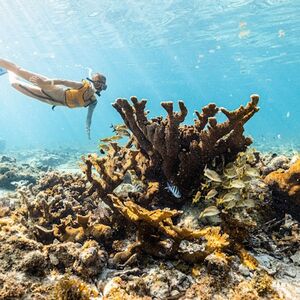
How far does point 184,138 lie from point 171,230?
157cm

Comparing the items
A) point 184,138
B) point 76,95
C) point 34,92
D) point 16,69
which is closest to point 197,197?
point 184,138

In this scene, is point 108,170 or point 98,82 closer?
point 108,170

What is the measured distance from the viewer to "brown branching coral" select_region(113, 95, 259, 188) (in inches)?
160

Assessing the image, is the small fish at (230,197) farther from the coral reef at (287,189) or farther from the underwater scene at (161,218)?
Answer: the coral reef at (287,189)

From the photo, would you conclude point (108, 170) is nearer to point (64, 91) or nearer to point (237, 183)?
point (64, 91)

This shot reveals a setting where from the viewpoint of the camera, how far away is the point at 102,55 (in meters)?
45.0

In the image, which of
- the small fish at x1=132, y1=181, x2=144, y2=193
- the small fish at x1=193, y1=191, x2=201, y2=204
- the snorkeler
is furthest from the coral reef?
the snorkeler

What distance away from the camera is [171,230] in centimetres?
338

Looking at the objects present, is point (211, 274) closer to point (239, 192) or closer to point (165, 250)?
point (165, 250)

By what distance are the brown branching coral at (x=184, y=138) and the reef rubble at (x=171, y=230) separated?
0.05 feet

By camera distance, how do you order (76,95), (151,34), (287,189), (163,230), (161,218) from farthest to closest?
(151,34) → (76,95) → (287,189) → (163,230) → (161,218)

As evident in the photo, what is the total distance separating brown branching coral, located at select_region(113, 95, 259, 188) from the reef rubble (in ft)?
0.05

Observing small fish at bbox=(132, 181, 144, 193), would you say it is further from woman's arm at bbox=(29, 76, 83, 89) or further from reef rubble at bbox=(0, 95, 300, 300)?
woman's arm at bbox=(29, 76, 83, 89)

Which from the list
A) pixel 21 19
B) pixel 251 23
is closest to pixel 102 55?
pixel 21 19
